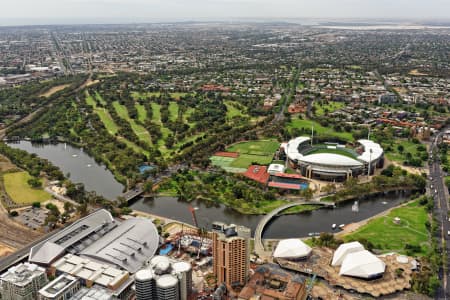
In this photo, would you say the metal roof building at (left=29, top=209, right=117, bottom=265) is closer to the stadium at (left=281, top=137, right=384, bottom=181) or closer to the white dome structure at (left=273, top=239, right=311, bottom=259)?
the white dome structure at (left=273, top=239, right=311, bottom=259)

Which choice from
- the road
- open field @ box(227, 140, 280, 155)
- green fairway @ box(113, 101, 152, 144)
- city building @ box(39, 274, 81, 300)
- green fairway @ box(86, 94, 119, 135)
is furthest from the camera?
green fairway @ box(86, 94, 119, 135)

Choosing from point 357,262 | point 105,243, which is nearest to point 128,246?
point 105,243

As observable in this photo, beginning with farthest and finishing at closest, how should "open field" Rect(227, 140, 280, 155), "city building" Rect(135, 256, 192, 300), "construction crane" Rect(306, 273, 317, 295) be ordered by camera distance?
"open field" Rect(227, 140, 280, 155) → "construction crane" Rect(306, 273, 317, 295) → "city building" Rect(135, 256, 192, 300)

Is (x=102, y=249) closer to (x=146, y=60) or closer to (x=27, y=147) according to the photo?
(x=27, y=147)

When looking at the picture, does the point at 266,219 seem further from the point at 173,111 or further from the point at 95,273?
the point at 173,111

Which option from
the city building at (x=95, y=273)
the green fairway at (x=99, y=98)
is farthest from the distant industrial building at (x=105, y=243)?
the green fairway at (x=99, y=98)

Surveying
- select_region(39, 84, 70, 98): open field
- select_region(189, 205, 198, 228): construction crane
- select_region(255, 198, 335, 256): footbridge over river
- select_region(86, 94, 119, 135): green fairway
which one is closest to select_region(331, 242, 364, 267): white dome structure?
select_region(255, 198, 335, 256): footbridge over river
